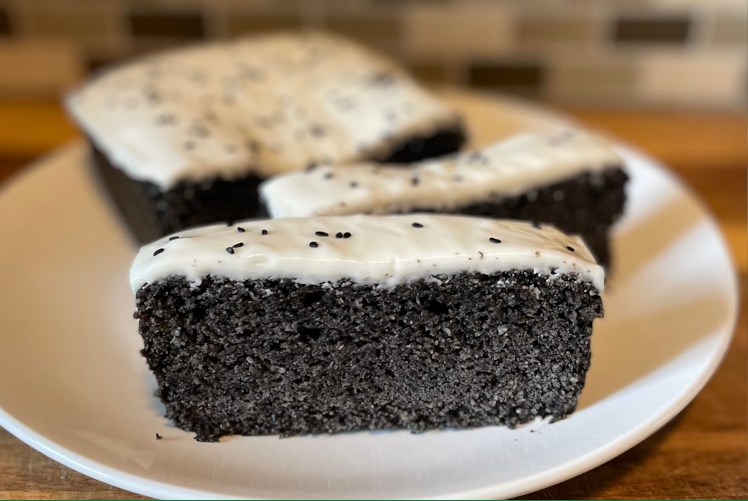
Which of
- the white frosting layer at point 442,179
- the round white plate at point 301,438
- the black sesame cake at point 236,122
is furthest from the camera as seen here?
the black sesame cake at point 236,122

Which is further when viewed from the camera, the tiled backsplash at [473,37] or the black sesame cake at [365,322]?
the tiled backsplash at [473,37]

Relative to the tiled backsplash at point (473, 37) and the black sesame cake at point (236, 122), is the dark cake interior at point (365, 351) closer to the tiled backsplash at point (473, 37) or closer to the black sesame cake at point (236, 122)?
the black sesame cake at point (236, 122)

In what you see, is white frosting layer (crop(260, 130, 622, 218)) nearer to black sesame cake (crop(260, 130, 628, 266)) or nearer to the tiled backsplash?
black sesame cake (crop(260, 130, 628, 266))

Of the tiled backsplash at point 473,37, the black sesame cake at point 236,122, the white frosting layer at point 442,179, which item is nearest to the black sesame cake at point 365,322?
the white frosting layer at point 442,179

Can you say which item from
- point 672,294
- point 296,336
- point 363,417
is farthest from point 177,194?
point 672,294

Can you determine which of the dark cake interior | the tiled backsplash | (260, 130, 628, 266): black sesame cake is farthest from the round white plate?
the tiled backsplash

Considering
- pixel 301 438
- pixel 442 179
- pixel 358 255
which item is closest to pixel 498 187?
pixel 442 179

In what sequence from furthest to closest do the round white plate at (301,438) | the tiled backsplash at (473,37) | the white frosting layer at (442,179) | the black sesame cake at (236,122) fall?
1. the tiled backsplash at (473,37)
2. the black sesame cake at (236,122)
3. the white frosting layer at (442,179)
4. the round white plate at (301,438)

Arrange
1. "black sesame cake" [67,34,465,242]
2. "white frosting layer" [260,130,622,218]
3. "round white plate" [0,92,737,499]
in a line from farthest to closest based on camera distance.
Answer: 1. "black sesame cake" [67,34,465,242]
2. "white frosting layer" [260,130,622,218]
3. "round white plate" [0,92,737,499]
